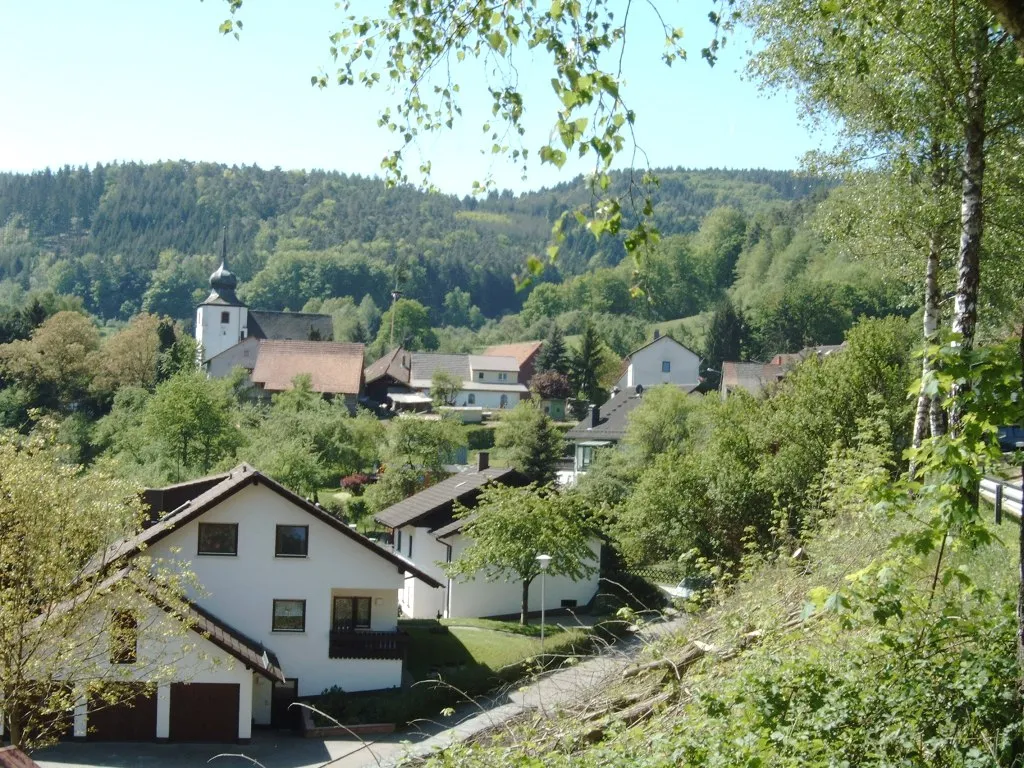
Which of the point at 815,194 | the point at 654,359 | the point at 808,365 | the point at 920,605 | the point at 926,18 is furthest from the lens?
the point at 815,194

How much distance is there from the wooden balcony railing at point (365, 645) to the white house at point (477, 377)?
203 ft

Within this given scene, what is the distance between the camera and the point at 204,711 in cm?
2355

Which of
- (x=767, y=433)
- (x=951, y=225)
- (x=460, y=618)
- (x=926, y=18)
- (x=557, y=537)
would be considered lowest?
(x=460, y=618)

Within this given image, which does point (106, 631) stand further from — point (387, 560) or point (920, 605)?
point (920, 605)

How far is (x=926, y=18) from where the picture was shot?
45.2ft

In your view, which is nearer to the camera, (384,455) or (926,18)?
(926,18)

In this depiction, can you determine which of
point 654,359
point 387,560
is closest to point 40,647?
point 387,560

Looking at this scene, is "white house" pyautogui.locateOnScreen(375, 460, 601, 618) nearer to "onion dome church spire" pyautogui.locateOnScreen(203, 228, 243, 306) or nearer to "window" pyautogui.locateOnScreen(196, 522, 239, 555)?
"window" pyautogui.locateOnScreen(196, 522, 239, 555)

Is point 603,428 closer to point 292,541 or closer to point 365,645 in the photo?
point 365,645

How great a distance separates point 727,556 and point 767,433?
11.6 feet

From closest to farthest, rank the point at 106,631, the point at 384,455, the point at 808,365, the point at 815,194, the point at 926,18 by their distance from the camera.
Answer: the point at 926,18
the point at 106,631
the point at 808,365
the point at 384,455
the point at 815,194

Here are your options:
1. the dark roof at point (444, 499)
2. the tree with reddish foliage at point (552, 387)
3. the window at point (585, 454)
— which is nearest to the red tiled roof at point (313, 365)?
the tree with reddish foliage at point (552, 387)

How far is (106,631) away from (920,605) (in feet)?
50.4

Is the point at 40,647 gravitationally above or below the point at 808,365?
below
